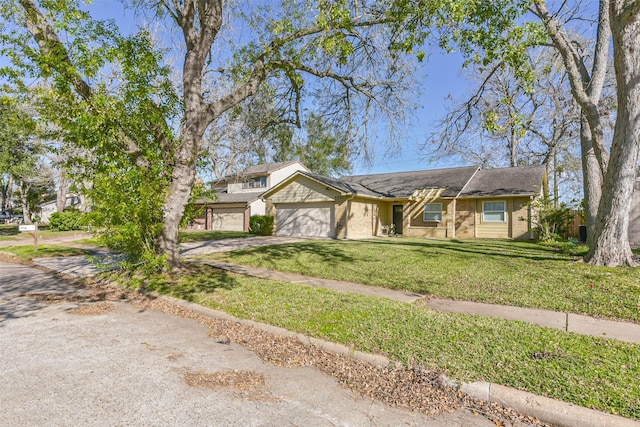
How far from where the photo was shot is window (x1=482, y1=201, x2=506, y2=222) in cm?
1912

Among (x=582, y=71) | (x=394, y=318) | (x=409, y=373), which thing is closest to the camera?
(x=409, y=373)

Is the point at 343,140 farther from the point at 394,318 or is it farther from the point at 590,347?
the point at 590,347

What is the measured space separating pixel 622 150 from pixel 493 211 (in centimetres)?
1161

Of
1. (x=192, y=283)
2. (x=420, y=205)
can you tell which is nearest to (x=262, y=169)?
(x=420, y=205)

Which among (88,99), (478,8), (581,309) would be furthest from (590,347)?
(88,99)

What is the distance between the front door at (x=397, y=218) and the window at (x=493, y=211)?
504 cm

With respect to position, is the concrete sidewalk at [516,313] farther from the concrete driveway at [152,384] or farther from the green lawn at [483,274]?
the concrete driveway at [152,384]

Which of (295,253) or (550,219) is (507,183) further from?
(295,253)

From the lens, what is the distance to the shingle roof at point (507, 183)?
18516 millimetres

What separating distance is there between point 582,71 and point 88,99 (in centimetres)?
1296

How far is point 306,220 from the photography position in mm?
20750

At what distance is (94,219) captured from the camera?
7.21 meters

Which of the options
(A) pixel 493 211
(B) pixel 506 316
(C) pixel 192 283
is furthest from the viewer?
(A) pixel 493 211

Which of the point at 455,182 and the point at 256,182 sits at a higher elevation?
the point at 256,182
